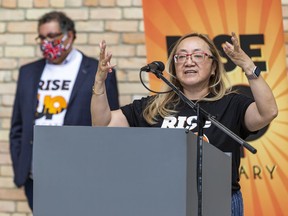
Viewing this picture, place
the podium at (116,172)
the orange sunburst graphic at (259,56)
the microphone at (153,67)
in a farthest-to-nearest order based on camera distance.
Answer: the orange sunburst graphic at (259,56) < the microphone at (153,67) < the podium at (116,172)

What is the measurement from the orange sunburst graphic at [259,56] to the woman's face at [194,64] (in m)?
1.54

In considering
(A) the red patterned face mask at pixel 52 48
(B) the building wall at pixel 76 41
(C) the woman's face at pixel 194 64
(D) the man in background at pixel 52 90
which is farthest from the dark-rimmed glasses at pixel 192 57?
(B) the building wall at pixel 76 41

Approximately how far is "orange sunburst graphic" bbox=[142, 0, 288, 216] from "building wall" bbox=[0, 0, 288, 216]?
321 mm

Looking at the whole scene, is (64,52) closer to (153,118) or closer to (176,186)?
(153,118)

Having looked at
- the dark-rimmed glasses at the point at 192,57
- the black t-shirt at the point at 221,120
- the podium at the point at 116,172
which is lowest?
the podium at the point at 116,172

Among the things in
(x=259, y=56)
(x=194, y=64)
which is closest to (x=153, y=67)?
(x=194, y=64)

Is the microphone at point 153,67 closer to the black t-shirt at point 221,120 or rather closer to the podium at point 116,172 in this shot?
the black t-shirt at point 221,120

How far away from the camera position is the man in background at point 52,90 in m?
5.29

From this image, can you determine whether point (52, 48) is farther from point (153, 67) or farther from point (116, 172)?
point (116, 172)

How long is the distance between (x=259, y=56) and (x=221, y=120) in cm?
182

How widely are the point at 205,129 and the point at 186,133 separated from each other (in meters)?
0.87

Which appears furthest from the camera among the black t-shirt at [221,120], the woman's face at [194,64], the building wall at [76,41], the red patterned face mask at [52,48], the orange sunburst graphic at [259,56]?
the building wall at [76,41]

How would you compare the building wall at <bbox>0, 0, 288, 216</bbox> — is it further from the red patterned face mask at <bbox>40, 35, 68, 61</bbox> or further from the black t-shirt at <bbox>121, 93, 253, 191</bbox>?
the black t-shirt at <bbox>121, 93, 253, 191</bbox>

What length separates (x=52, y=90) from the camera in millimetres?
5375
